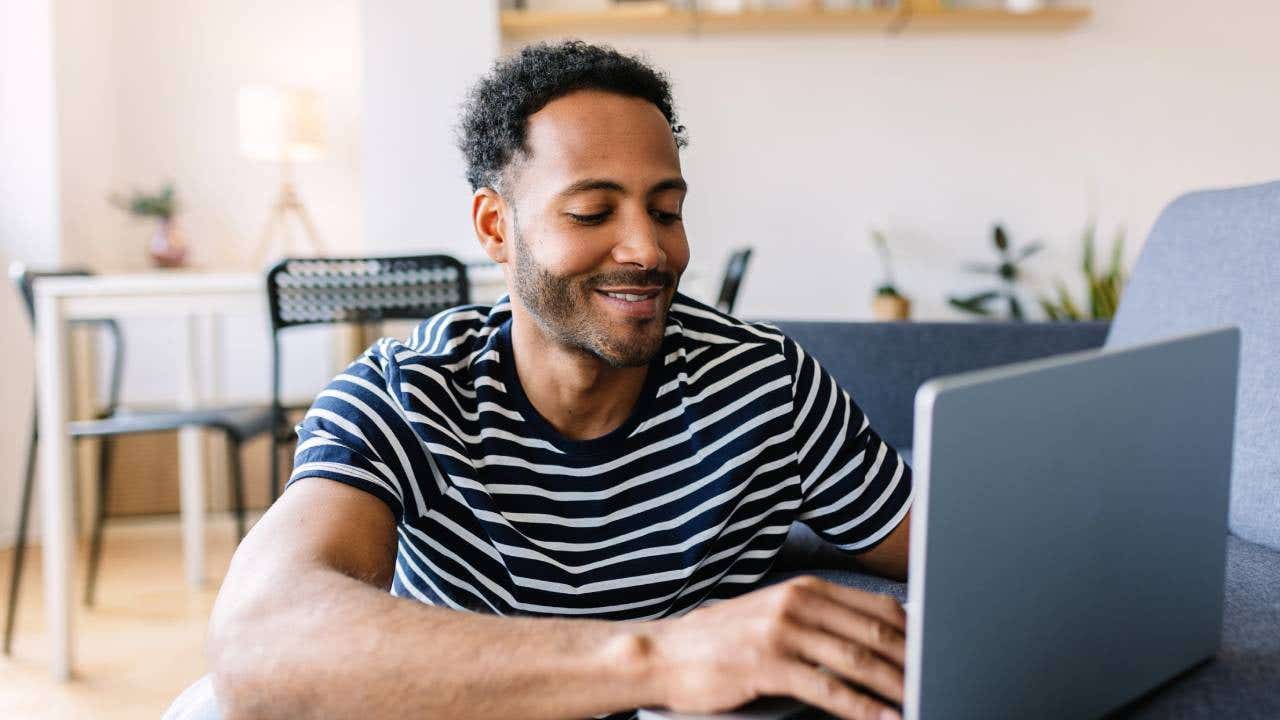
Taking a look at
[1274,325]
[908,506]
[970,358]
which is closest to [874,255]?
[970,358]

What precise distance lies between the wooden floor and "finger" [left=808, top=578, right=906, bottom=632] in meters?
1.98

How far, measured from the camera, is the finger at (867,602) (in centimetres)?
61

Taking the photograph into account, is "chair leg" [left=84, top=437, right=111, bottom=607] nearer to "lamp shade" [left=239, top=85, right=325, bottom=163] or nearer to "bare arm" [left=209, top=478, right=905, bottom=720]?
"lamp shade" [left=239, top=85, right=325, bottom=163]

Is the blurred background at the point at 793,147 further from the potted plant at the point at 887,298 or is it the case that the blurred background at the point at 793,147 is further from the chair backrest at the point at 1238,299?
the chair backrest at the point at 1238,299

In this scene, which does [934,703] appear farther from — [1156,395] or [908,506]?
[908,506]

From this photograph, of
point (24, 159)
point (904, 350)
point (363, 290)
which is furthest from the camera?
point (24, 159)

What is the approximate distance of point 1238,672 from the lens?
0.73 m

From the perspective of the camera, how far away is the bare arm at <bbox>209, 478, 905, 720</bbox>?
596 mm

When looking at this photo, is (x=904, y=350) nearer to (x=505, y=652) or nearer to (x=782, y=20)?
(x=505, y=652)

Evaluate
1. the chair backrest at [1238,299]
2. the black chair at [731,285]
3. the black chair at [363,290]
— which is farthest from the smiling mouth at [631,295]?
the black chair at [731,285]

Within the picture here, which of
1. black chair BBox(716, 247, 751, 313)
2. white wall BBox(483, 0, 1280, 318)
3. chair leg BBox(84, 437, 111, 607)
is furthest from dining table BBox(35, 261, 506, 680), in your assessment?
white wall BBox(483, 0, 1280, 318)

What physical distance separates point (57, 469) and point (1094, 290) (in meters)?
3.06

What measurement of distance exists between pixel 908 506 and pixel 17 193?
336cm

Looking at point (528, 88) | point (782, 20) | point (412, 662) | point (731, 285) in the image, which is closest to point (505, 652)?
point (412, 662)
